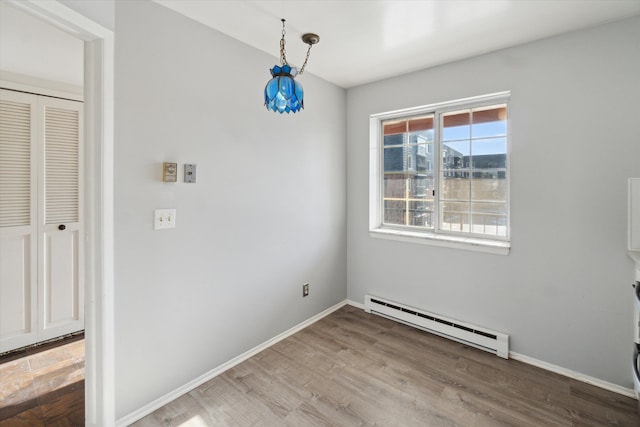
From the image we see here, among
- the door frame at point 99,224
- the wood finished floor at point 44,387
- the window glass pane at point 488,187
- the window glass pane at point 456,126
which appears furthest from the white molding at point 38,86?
the window glass pane at point 488,187

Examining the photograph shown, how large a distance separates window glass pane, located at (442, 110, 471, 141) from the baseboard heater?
171 cm

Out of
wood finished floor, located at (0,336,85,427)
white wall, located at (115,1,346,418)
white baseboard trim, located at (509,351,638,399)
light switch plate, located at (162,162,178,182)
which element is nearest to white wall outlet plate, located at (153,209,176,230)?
white wall, located at (115,1,346,418)

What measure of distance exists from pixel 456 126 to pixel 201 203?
237 centimetres

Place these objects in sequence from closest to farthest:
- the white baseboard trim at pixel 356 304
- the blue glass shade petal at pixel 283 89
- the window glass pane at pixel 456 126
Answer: the blue glass shade petal at pixel 283 89, the window glass pane at pixel 456 126, the white baseboard trim at pixel 356 304

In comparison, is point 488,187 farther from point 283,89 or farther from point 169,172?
point 169,172

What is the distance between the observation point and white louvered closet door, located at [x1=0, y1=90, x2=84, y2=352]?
8.13 feet

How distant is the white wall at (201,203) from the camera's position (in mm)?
1726

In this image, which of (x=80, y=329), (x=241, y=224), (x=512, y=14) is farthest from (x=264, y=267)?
(x=512, y=14)

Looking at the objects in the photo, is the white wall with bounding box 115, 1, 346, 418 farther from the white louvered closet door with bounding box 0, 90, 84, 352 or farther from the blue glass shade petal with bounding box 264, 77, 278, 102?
the white louvered closet door with bounding box 0, 90, 84, 352

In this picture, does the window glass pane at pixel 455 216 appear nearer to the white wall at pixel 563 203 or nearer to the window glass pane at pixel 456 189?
the window glass pane at pixel 456 189

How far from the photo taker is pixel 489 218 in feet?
8.63

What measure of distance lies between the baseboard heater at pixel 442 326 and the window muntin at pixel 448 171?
2.66 feet

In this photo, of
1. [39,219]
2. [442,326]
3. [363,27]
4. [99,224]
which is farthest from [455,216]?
[39,219]

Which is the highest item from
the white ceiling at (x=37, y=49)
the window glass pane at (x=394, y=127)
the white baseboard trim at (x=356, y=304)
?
the white ceiling at (x=37, y=49)
